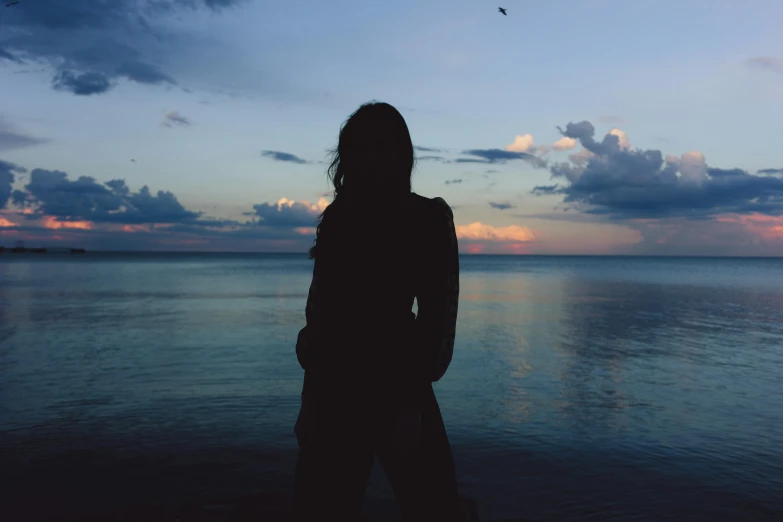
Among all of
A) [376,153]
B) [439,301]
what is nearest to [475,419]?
[439,301]

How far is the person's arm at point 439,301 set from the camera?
92.5 inches

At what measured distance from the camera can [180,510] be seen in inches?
217

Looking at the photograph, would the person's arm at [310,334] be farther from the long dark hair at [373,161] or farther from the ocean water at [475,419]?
the ocean water at [475,419]

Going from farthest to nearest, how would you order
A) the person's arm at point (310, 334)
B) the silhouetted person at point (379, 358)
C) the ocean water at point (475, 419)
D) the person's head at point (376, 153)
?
the ocean water at point (475, 419)
the person's head at point (376, 153)
the person's arm at point (310, 334)
the silhouetted person at point (379, 358)

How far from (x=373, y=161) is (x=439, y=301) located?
664 millimetres

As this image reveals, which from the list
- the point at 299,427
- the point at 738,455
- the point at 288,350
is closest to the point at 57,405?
the point at 288,350

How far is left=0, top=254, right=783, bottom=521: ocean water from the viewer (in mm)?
6090

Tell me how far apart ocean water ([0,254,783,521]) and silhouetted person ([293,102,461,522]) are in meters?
3.68

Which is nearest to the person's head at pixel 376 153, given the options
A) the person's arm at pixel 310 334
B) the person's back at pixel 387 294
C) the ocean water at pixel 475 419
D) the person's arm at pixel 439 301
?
the person's back at pixel 387 294

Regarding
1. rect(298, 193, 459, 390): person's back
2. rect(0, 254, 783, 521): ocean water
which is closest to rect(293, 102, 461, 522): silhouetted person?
rect(298, 193, 459, 390): person's back

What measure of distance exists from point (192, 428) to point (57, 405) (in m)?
2.86

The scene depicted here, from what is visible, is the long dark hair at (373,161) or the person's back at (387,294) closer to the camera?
the person's back at (387,294)

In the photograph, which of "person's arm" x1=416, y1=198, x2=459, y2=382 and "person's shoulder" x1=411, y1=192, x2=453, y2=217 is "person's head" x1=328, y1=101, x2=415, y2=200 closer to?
"person's shoulder" x1=411, y1=192, x2=453, y2=217

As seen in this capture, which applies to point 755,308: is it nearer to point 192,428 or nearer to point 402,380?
point 192,428
